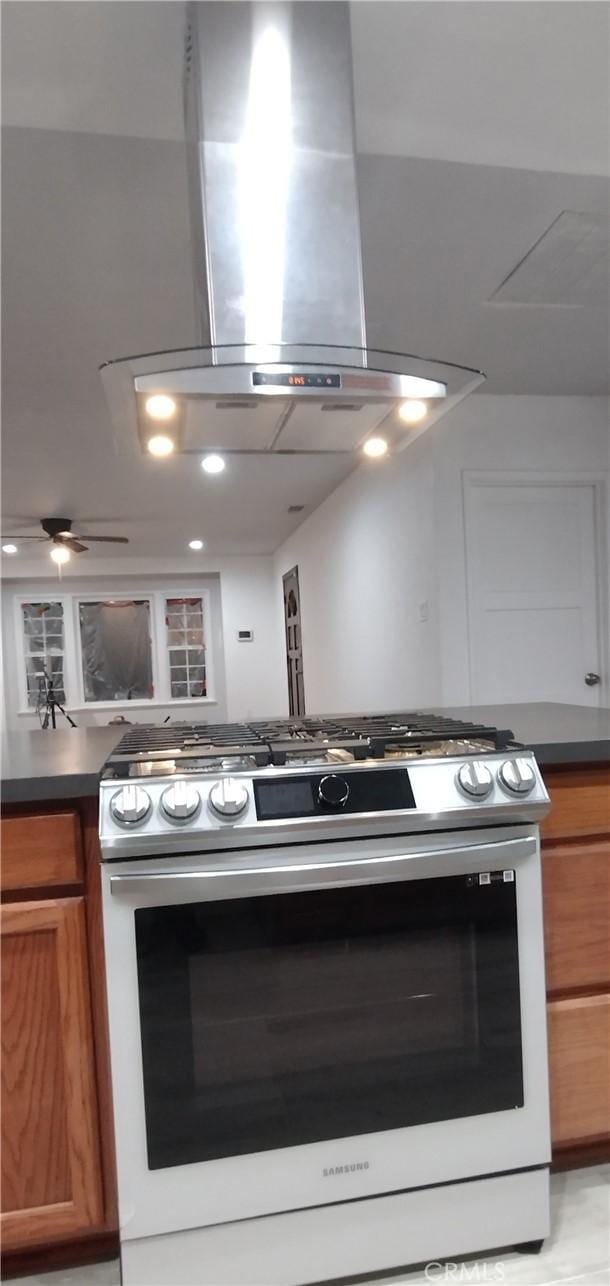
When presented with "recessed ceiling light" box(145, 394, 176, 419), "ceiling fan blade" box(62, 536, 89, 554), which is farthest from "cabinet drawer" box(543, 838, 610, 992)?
"ceiling fan blade" box(62, 536, 89, 554)

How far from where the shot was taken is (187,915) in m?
1.12

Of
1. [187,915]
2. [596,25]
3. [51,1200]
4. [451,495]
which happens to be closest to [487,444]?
[451,495]

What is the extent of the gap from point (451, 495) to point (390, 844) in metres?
2.58

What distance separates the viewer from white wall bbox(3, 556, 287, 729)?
7.75 meters

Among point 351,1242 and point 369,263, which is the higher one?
point 369,263

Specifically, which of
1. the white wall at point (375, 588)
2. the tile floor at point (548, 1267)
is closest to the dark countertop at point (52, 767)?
the tile floor at point (548, 1267)

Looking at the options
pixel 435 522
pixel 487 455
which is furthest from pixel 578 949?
pixel 487 455

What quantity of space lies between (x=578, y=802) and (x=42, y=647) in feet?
24.0

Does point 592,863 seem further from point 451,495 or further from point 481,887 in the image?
point 451,495

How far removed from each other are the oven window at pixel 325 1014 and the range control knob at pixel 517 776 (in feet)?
0.54

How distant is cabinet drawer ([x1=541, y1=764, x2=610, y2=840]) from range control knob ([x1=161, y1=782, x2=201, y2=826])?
0.66 metres

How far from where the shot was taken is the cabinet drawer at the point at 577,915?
1354mm

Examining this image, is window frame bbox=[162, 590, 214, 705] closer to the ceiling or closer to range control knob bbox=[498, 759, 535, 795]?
the ceiling

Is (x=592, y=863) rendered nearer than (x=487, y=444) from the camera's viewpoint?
Yes
